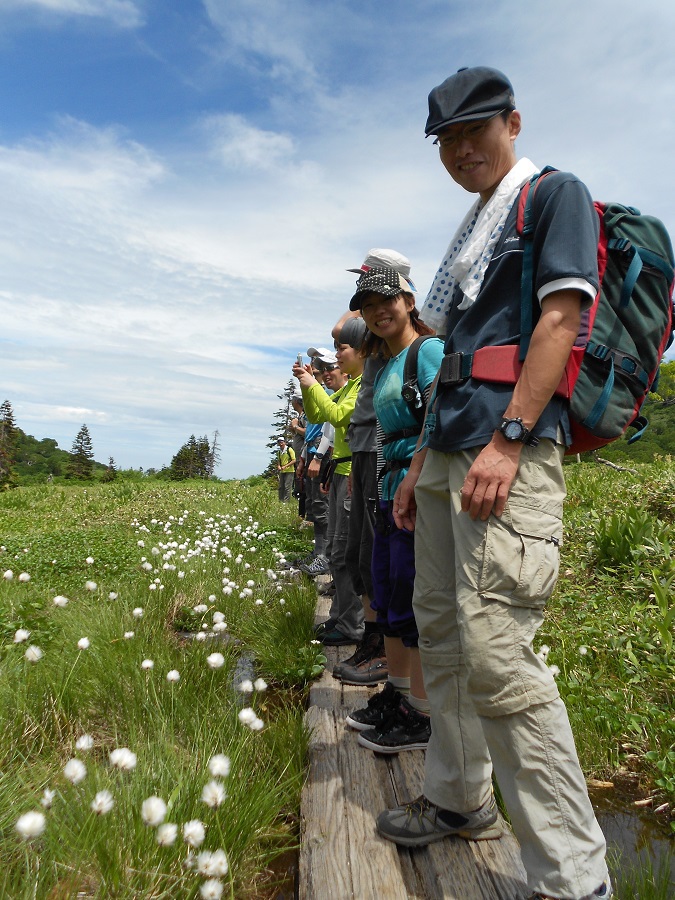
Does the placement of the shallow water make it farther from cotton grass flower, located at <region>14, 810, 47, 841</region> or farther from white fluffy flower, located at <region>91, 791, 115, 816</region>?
cotton grass flower, located at <region>14, 810, 47, 841</region>

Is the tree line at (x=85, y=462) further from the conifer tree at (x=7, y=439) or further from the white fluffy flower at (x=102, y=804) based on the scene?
the white fluffy flower at (x=102, y=804)

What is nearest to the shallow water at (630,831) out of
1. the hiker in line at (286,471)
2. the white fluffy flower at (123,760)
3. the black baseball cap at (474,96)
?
the white fluffy flower at (123,760)

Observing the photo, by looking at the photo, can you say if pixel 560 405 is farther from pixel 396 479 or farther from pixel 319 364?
pixel 319 364

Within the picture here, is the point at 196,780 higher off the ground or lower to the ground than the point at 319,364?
lower

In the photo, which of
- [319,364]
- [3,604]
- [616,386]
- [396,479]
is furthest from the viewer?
[319,364]

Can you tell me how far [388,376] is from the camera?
3084mm

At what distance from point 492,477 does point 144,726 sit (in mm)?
2132

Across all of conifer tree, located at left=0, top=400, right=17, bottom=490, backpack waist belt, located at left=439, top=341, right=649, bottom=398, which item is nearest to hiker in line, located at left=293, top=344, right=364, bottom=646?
backpack waist belt, located at left=439, top=341, right=649, bottom=398

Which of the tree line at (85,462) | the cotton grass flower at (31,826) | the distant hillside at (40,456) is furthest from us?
the distant hillside at (40,456)

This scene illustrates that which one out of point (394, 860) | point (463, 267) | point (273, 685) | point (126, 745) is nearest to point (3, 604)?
point (273, 685)

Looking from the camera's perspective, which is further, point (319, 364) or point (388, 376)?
point (319, 364)

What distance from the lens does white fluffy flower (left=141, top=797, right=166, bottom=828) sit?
5.52 feet

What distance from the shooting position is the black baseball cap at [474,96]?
6.56 ft

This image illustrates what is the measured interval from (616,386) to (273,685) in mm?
3059
